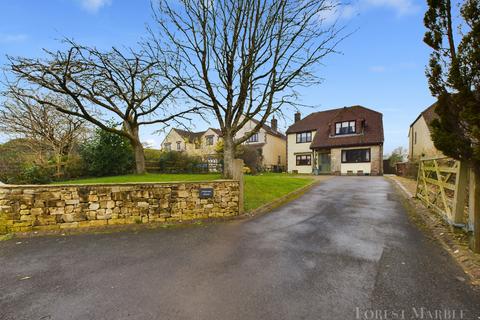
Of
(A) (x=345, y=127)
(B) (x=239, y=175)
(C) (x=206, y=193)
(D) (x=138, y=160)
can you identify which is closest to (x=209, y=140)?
(D) (x=138, y=160)

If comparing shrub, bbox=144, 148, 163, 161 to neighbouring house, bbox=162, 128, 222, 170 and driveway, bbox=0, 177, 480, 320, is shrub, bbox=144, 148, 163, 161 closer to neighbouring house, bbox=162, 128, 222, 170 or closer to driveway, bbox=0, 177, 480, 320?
neighbouring house, bbox=162, 128, 222, 170

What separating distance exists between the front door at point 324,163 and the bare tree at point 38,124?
26360 mm

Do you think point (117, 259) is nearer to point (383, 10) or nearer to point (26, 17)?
point (26, 17)

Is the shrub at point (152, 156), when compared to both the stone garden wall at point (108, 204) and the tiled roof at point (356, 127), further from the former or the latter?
the tiled roof at point (356, 127)

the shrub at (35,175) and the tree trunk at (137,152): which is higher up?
the tree trunk at (137,152)

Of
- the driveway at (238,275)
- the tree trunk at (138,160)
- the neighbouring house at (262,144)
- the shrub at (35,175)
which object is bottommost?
the driveway at (238,275)

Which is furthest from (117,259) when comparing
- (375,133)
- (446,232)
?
(375,133)

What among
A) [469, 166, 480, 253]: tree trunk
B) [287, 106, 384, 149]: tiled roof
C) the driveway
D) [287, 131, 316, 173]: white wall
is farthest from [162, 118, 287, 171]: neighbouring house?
[469, 166, 480, 253]: tree trunk

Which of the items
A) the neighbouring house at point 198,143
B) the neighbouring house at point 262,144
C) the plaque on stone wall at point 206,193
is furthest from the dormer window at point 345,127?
the plaque on stone wall at point 206,193

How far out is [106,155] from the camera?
17188 millimetres

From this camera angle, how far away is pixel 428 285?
323 centimetres

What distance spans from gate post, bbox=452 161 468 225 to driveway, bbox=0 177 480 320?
0.93 m

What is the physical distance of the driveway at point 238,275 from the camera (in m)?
2.84

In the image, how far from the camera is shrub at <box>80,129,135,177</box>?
1695 cm
